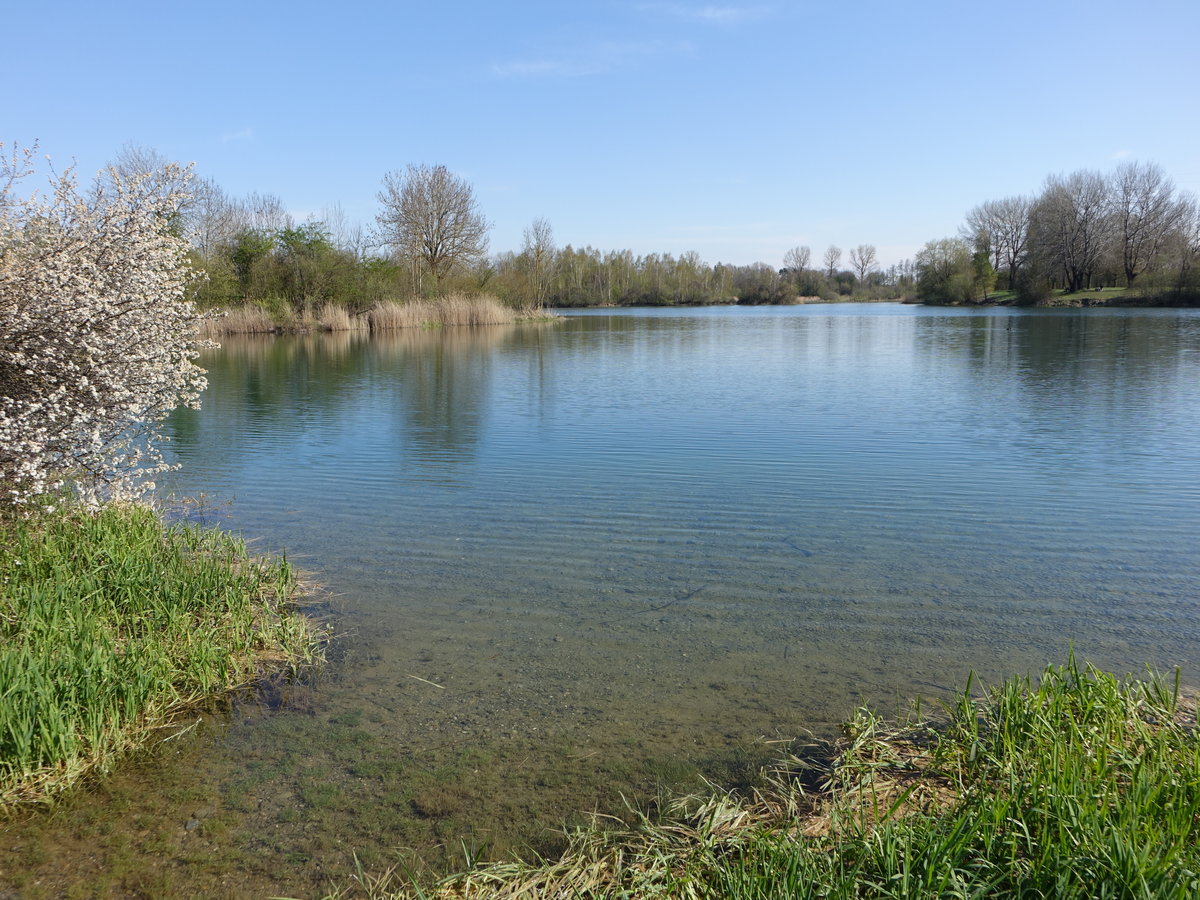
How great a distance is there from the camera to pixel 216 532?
631 centimetres

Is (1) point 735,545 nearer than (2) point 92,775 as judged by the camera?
No

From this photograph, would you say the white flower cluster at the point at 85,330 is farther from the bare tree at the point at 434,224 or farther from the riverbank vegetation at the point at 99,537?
the bare tree at the point at 434,224

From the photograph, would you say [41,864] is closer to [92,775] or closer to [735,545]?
[92,775]

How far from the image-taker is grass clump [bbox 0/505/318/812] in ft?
11.1

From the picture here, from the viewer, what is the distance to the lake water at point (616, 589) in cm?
338

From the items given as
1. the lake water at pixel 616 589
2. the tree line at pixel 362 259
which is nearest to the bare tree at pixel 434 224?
the tree line at pixel 362 259

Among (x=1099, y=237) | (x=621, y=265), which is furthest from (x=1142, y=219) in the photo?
(x=621, y=265)

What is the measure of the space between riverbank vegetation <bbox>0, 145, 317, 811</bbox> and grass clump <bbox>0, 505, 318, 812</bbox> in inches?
0.4

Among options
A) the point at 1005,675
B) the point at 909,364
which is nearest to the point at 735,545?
the point at 1005,675

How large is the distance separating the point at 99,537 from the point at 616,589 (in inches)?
140

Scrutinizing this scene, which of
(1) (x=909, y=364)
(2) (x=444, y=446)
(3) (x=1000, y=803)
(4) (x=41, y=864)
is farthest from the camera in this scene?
(1) (x=909, y=364)

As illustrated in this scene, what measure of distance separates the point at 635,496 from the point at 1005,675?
4.29 meters

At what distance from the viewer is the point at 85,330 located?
5477mm

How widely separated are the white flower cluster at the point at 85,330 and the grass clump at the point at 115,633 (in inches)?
18.3
